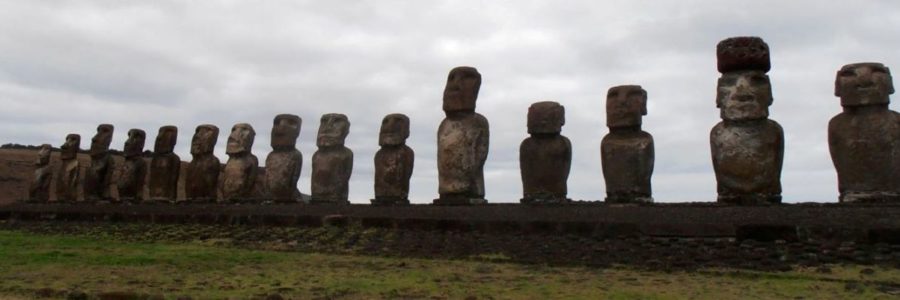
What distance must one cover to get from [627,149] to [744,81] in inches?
73.7

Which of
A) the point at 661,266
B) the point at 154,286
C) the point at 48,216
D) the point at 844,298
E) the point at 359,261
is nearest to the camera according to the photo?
the point at 844,298

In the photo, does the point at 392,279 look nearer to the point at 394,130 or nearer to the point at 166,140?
the point at 394,130

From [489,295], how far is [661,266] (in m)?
2.10

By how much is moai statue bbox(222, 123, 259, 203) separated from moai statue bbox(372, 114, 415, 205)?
354 cm

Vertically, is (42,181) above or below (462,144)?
below

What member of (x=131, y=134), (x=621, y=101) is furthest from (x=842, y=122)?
(x=131, y=134)

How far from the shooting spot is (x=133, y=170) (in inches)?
747

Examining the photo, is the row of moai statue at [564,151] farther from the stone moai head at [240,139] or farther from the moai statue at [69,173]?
the moai statue at [69,173]

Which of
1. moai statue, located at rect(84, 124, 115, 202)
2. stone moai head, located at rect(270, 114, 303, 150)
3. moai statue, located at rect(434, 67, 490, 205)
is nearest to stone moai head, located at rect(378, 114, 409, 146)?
moai statue, located at rect(434, 67, 490, 205)

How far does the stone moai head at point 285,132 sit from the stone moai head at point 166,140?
334 cm

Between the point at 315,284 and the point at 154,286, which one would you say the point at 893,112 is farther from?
the point at 154,286

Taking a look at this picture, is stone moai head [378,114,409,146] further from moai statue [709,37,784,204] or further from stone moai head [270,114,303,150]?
moai statue [709,37,784,204]

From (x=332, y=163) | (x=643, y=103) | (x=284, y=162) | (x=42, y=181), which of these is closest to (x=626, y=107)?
(x=643, y=103)

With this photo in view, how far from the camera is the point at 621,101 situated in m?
11.7
